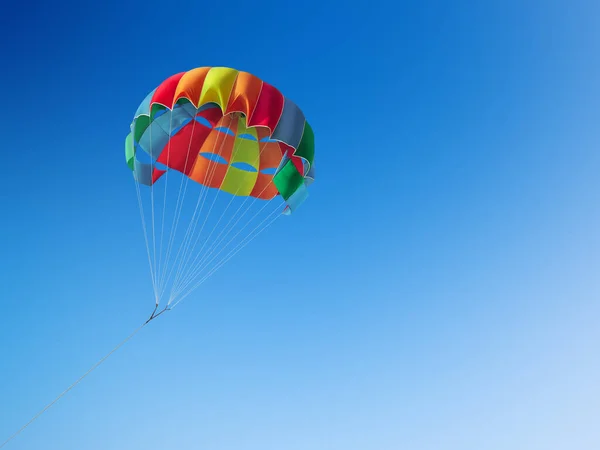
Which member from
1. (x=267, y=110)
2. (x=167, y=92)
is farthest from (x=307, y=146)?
(x=167, y=92)

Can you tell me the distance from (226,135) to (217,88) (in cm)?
198

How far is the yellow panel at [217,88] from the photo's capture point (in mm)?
11148

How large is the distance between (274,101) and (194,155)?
336 cm

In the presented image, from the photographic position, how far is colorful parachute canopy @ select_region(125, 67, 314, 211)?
11.3 meters

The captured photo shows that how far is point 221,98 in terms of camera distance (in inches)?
437

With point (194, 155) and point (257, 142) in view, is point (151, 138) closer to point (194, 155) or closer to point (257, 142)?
point (194, 155)

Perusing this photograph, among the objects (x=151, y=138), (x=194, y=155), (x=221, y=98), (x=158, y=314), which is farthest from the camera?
(x=194, y=155)

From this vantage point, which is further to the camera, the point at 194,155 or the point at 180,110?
the point at 194,155

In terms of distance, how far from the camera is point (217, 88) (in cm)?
1115

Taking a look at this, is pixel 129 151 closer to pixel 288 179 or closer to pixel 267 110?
pixel 267 110

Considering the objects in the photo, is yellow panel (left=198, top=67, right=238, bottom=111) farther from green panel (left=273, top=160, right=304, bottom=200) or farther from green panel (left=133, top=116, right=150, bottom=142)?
green panel (left=273, top=160, right=304, bottom=200)

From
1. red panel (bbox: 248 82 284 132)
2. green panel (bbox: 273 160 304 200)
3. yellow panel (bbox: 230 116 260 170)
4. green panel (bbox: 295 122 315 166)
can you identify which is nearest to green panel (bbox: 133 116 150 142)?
yellow panel (bbox: 230 116 260 170)

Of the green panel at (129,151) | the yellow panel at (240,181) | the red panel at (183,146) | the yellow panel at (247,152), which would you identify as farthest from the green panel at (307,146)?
the green panel at (129,151)

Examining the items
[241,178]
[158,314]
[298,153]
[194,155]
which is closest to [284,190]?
[298,153]
